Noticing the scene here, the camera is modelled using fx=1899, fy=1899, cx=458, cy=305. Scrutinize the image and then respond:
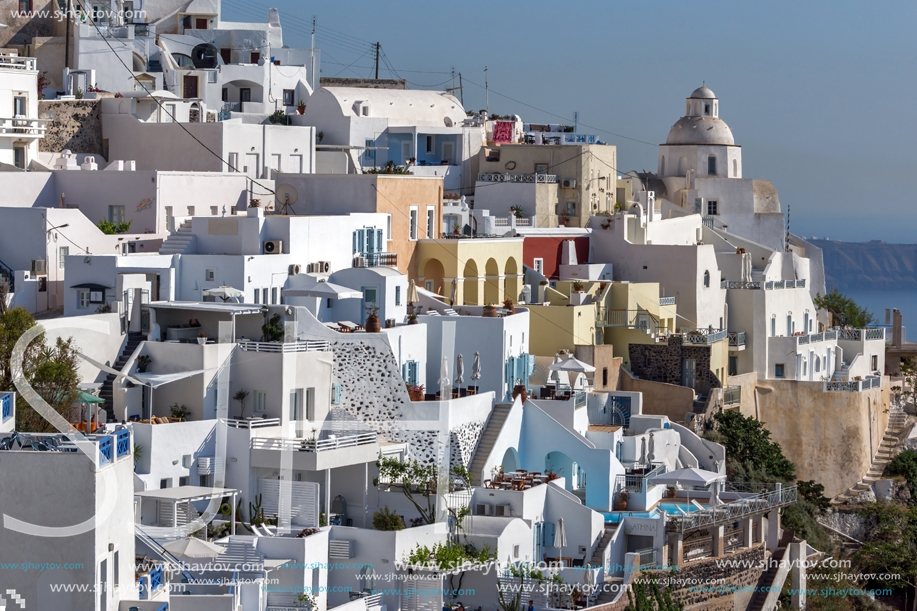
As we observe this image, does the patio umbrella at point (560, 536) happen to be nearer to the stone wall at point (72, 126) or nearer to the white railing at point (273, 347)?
the white railing at point (273, 347)

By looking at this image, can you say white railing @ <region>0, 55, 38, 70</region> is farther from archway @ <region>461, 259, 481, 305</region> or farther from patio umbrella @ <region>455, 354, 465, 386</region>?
patio umbrella @ <region>455, 354, 465, 386</region>

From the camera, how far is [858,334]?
60.1 metres

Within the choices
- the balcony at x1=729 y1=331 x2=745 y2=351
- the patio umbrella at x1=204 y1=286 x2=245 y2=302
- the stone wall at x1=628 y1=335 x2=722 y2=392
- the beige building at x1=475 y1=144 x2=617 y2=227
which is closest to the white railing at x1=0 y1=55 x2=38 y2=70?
the patio umbrella at x1=204 y1=286 x2=245 y2=302

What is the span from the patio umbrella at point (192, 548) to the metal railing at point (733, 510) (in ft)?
38.4

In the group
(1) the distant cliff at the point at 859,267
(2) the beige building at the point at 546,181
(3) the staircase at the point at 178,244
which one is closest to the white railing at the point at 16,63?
(3) the staircase at the point at 178,244

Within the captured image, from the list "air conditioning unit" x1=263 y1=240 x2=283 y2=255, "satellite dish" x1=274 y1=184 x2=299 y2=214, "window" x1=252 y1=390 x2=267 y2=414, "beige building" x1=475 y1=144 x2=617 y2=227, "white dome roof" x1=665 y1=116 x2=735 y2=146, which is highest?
"white dome roof" x1=665 y1=116 x2=735 y2=146

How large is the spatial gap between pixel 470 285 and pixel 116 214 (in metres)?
9.14

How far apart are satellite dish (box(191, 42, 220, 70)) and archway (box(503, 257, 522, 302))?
1551 centimetres

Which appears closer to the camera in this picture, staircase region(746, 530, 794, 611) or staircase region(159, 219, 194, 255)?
staircase region(159, 219, 194, 255)

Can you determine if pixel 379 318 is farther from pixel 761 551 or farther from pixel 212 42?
pixel 212 42

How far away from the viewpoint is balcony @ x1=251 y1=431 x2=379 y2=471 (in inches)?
1372

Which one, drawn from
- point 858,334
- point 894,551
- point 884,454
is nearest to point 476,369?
point 894,551

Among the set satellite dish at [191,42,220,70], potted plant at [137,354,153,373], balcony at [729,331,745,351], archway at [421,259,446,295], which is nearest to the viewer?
potted plant at [137,354,153,373]

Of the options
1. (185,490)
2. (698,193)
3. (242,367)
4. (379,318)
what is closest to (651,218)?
(698,193)
